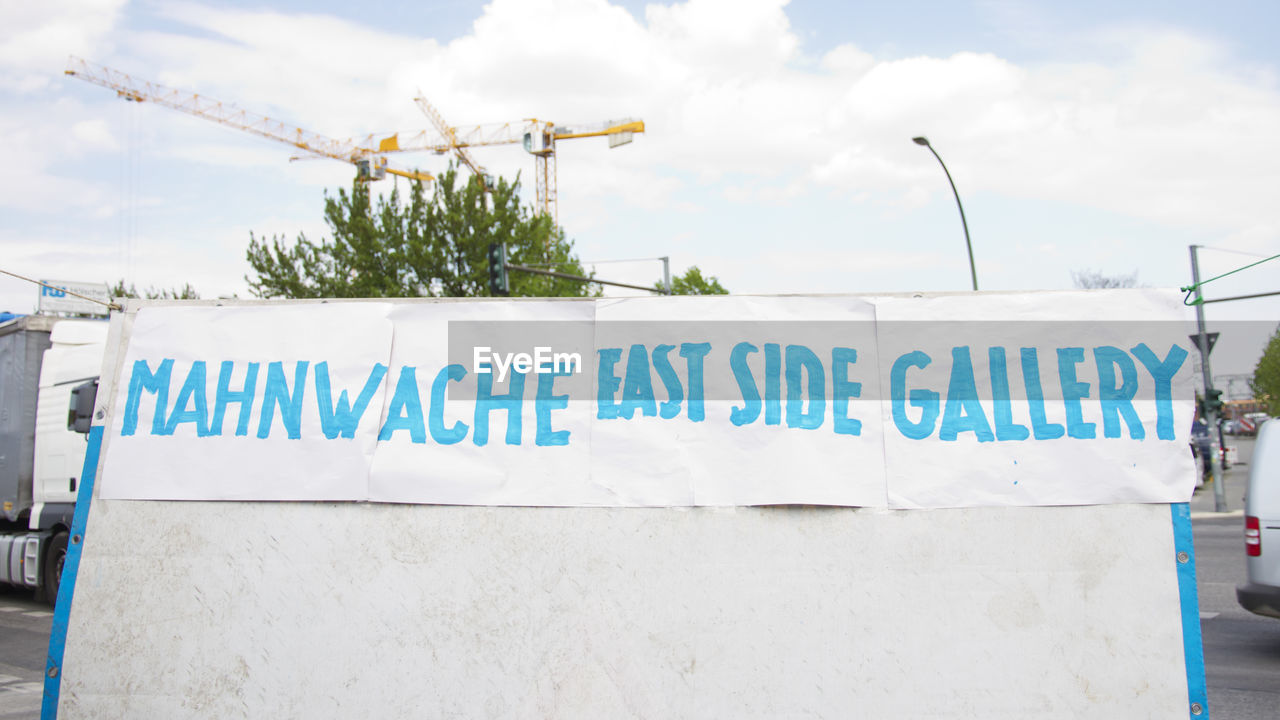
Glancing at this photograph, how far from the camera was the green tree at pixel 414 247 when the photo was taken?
2984 centimetres

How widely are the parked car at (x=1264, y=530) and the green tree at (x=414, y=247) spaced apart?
24.5m

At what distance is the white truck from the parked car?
36.5 feet

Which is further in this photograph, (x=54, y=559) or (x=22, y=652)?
(x=54, y=559)

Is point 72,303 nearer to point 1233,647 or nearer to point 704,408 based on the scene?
point 704,408

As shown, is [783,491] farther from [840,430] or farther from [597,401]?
[597,401]

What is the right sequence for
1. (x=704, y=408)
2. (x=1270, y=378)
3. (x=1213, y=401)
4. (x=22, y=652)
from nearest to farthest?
(x=704, y=408)
(x=22, y=652)
(x=1213, y=401)
(x=1270, y=378)

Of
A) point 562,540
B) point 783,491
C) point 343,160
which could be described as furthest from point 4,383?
point 343,160

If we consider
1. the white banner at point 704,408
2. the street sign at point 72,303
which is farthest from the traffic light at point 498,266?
the white banner at point 704,408

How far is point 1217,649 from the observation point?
6.93m

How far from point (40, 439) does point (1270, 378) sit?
72799 millimetres

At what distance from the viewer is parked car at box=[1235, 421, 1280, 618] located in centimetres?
623

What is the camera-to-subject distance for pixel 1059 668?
11.2 ft

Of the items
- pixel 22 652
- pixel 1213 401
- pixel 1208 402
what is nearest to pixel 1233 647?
pixel 22 652

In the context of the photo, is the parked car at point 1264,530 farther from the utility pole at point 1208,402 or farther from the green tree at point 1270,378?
the green tree at point 1270,378
